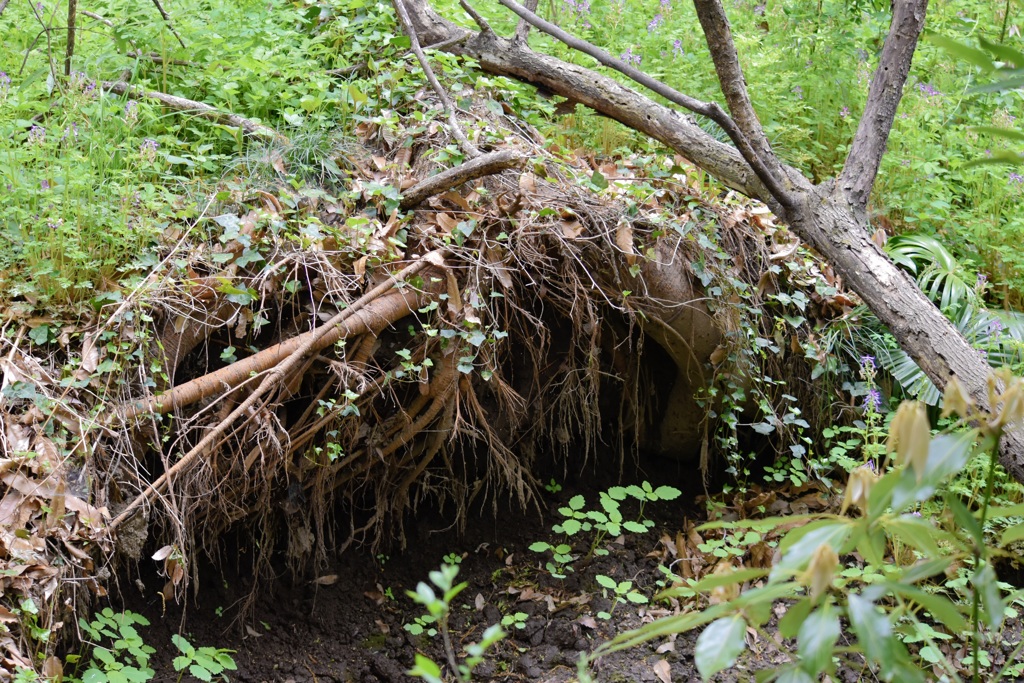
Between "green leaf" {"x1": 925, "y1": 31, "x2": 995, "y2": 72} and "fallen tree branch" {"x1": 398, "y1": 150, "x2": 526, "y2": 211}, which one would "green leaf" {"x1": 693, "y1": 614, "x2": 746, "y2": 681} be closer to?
"green leaf" {"x1": 925, "y1": 31, "x2": 995, "y2": 72}

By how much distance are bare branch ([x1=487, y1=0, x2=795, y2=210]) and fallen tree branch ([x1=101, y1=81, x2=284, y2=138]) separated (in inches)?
47.9

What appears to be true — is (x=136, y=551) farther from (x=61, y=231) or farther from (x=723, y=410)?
(x=723, y=410)

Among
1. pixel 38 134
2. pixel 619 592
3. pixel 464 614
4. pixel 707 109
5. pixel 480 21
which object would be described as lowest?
pixel 464 614

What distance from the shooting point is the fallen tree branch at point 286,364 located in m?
2.74

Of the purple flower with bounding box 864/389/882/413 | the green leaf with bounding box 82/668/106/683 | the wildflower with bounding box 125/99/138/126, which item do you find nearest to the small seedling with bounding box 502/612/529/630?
the green leaf with bounding box 82/668/106/683

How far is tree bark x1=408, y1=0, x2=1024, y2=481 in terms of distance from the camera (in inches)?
121

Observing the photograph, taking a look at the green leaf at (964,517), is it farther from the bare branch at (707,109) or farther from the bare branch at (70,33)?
the bare branch at (70,33)

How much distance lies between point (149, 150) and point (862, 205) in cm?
288

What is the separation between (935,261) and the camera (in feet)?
13.0

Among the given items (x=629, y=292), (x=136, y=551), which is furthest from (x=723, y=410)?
(x=136, y=551)

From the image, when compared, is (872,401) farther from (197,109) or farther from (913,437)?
(197,109)

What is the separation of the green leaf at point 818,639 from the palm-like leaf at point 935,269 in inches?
133

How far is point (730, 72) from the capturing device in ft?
10.5

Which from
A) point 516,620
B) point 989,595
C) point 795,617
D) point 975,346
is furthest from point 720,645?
point 975,346
